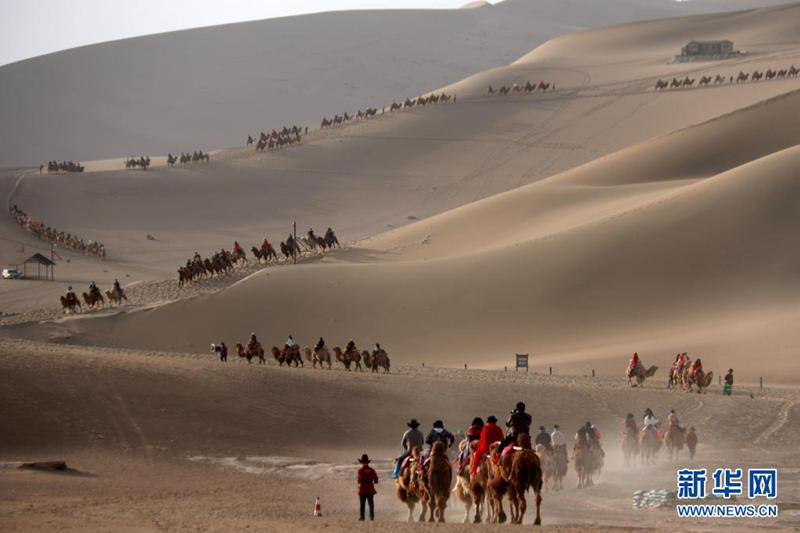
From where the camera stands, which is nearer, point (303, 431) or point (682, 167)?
point (303, 431)

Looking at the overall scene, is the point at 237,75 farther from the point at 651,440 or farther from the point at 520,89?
the point at 651,440

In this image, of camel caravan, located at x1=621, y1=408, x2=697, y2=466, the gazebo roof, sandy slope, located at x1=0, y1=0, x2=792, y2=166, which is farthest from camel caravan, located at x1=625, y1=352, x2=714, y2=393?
sandy slope, located at x1=0, y1=0, x2=792, y2=166

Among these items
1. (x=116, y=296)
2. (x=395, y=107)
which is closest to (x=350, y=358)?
(x=116, y=296)

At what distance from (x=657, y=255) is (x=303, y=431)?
18895mm

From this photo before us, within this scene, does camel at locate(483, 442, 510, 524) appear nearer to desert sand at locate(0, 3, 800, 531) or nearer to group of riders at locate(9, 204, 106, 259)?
desert sand at locate(0, 3, 800, 531)

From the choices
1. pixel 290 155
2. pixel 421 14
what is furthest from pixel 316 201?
pixel 421 14

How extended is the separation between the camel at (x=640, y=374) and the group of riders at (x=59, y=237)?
32413mm

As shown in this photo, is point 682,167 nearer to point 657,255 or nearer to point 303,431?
point 657,255

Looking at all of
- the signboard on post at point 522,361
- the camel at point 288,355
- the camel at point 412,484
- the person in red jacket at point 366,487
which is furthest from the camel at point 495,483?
the signboard on post at point 522,361

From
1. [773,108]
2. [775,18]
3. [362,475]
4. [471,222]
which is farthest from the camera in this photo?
[775,18]

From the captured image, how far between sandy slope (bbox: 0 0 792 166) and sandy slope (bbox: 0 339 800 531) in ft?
290

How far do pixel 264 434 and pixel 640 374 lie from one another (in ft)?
33.3

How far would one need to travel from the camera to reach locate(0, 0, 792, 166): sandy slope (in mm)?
124500

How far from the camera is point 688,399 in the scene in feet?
100
